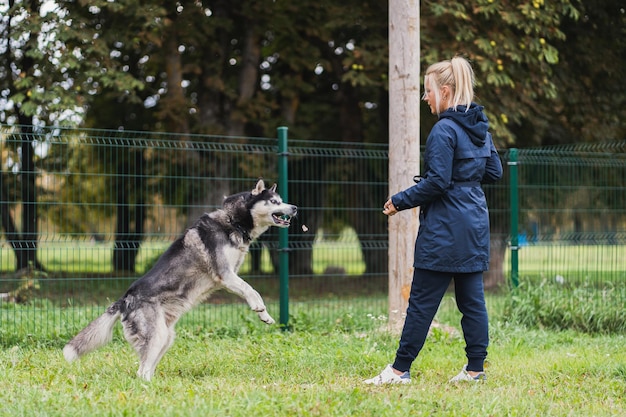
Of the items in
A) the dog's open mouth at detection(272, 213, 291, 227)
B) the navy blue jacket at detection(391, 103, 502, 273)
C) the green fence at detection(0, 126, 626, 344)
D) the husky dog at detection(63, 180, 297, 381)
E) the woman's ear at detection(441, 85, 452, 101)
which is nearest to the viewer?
the navy blue jacket at detection(391, 103, 502, 273)

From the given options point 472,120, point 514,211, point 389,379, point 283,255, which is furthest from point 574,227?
point 389,379

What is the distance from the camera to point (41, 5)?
12781 millimetres

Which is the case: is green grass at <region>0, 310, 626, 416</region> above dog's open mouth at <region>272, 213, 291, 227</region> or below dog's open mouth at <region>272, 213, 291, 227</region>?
below

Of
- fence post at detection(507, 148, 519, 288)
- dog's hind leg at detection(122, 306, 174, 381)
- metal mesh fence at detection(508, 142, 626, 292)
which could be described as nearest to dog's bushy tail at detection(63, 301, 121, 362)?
dog's hind leg at detection(122, 306, 174, 381)

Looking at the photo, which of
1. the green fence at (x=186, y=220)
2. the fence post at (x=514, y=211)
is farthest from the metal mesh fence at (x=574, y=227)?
the fence post at (x=514, y=211)

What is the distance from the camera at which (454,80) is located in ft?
18.9

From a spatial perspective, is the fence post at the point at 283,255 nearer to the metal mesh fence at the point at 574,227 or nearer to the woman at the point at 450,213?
the metal mesh fence at the point at 574,227

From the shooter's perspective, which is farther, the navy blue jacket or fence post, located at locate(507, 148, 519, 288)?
fence post, located at locate(507, 148, 519, 288)

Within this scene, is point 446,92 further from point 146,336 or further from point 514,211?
point 514,211

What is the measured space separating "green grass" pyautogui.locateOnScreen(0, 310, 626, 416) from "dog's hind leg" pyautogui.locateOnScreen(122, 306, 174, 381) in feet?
0.46

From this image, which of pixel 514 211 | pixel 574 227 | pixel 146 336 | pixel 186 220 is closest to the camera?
pixel 146 336

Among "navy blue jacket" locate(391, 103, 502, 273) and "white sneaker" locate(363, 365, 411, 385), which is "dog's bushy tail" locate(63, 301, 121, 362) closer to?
"white sneaker" locate(363, 365, 411, 385)

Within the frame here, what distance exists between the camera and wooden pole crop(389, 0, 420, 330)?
815cm

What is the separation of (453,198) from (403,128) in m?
2.66
